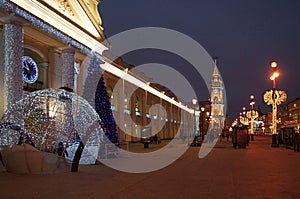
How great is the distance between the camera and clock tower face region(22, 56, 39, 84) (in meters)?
24.7

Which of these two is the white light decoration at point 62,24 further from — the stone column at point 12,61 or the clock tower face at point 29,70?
the clock tower face at point 29,70

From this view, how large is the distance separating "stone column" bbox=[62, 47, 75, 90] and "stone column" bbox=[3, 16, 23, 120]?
6840 millimetres

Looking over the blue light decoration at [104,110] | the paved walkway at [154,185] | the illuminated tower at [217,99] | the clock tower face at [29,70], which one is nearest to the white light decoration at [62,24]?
the clock tower face at [29,70]

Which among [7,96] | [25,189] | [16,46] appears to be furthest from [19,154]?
[16,46]

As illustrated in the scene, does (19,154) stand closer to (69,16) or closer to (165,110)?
(69,16)

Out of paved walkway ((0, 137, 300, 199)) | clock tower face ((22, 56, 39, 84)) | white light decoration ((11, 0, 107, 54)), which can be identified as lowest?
paved walkway ((0, 137, 300, 199))

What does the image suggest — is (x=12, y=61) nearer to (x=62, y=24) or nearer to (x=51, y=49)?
(x=62, y=24)

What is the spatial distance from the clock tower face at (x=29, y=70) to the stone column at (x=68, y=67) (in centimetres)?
211

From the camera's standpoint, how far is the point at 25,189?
9.80 metres

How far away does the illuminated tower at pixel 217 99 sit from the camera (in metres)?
130

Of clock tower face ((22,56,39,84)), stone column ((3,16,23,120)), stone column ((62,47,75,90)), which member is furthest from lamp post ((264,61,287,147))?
stone column ((3,16,23,120))

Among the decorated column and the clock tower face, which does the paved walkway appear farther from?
the clock tower face

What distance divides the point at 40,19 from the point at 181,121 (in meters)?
64.1

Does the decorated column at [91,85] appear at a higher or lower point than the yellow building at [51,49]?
lower
